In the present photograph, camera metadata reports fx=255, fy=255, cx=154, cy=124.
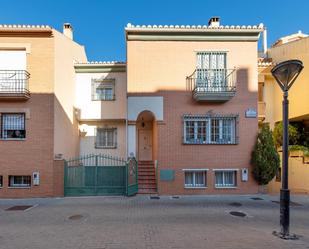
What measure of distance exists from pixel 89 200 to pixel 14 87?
248 inches

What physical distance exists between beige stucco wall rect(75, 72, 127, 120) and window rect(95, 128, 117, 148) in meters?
0.88

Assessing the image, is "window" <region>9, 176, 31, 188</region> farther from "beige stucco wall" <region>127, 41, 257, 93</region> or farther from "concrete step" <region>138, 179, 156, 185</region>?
"beige stucco wall" <region>127, 41, 257, 93</region>

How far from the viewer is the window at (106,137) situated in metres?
15.2

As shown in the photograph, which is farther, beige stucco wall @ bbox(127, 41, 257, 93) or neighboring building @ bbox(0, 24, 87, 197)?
beige stucco wall @ bbox(127, 41, 257, 93)

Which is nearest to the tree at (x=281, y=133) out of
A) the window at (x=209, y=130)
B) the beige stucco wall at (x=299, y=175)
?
Result: the beige stucco wall at (x=299, y=175)

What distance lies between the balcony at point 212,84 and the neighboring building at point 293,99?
3.21 meters

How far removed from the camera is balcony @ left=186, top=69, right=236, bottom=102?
12281 millimetres

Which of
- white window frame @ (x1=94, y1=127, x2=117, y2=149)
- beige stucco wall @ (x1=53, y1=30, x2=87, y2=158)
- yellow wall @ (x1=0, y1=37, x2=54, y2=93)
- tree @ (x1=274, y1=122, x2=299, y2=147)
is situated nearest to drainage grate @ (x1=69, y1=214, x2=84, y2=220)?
beige stucco wall @ (x1=53, y1=30, x2=87, y2=158)

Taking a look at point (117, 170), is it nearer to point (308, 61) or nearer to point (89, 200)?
point (89, 200)

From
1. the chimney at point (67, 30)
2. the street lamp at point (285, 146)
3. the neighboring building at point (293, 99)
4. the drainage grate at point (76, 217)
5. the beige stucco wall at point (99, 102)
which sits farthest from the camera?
the chimney at point (67, 30)

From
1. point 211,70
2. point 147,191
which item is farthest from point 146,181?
point 211,70

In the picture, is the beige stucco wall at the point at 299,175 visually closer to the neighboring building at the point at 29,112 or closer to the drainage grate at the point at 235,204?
the drainage grate at the point at 235,204

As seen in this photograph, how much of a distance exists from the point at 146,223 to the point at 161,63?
788cm

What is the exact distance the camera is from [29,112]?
12.0 metres
